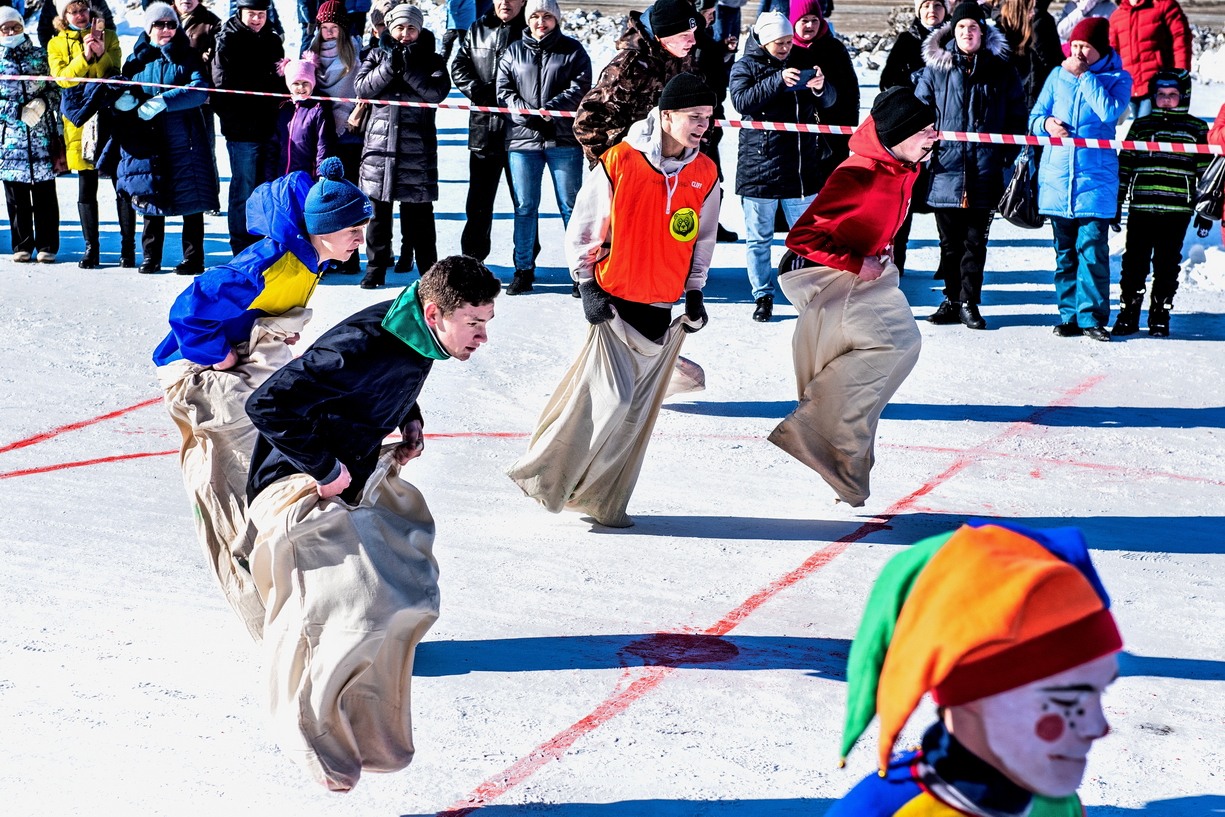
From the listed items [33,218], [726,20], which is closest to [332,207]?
[33,218]

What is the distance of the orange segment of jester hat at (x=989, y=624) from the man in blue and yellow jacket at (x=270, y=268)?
119 inches

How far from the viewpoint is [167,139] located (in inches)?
394

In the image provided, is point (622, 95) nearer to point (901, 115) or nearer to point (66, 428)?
point (901, 115)

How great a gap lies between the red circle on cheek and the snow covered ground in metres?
1.94

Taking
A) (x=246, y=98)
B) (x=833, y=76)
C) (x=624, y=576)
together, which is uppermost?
(x=833, y=76)

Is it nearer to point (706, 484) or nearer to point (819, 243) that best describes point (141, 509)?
point (706, 484)

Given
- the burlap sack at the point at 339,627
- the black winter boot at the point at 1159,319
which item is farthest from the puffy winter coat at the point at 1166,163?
the burlap sack at the point at 339,627

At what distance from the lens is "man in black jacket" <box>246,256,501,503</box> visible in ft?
11.8

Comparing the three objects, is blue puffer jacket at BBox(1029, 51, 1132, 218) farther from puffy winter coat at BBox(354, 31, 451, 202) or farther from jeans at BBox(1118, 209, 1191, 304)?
puffy winter coat at BBox(354, 31, 451, 202)

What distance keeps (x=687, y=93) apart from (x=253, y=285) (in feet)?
6.26

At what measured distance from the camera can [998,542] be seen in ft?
6.25

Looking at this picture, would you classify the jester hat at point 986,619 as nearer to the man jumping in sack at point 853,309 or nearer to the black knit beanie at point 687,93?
the black knit beanie at point 687,93

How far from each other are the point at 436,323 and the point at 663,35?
14.0ft

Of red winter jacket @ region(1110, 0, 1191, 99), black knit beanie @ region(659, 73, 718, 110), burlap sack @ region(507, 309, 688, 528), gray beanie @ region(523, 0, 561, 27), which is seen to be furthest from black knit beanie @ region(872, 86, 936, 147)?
red winter jacket @ region(1110, 0, 1191, 99)
